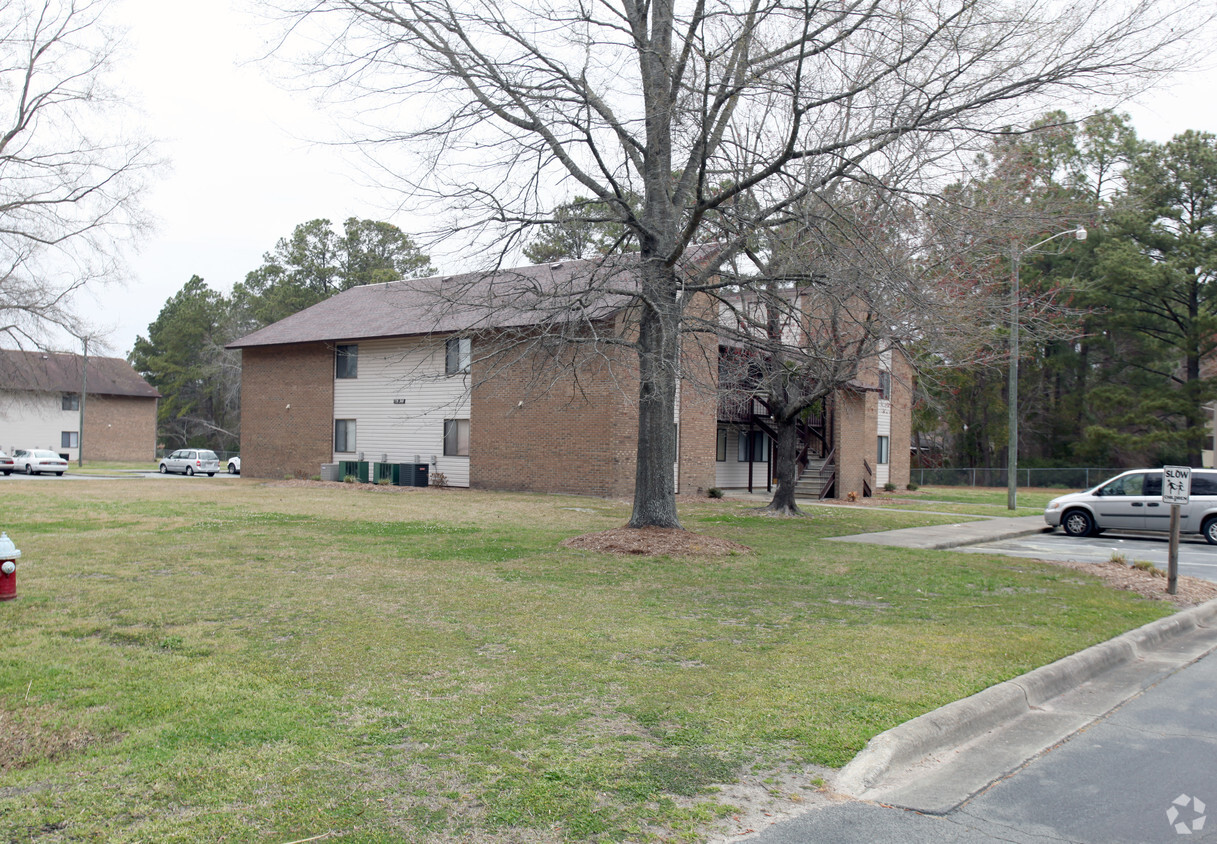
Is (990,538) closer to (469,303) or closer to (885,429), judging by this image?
(469,303)

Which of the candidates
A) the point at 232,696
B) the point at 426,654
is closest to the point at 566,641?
the point at 426,654

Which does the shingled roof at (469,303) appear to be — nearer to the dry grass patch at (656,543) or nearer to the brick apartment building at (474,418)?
the brick apartment building at (474,418)

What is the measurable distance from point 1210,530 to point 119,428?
68.5 metres

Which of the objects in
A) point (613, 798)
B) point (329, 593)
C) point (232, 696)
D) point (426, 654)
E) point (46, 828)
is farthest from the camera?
point (329, 593)

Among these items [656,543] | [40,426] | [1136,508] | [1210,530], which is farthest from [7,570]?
[40,426]

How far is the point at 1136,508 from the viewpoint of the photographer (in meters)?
20.7

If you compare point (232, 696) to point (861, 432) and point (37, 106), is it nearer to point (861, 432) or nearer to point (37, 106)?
point (37, 106)

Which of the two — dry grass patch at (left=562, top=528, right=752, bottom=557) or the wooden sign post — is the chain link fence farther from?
the wooden sign post

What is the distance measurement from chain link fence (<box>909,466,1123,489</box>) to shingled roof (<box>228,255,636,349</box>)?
30.0 meters

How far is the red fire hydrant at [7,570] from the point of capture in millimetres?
8742

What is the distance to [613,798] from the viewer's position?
4559 mm

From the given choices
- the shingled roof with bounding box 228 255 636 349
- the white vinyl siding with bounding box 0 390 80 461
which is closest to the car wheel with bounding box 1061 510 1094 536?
the shingled roof with bounding box 228 255 636 349

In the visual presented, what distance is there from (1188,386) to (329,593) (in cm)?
5183

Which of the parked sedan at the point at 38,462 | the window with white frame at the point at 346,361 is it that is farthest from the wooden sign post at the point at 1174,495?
the parked sedan at the point at 38,462
